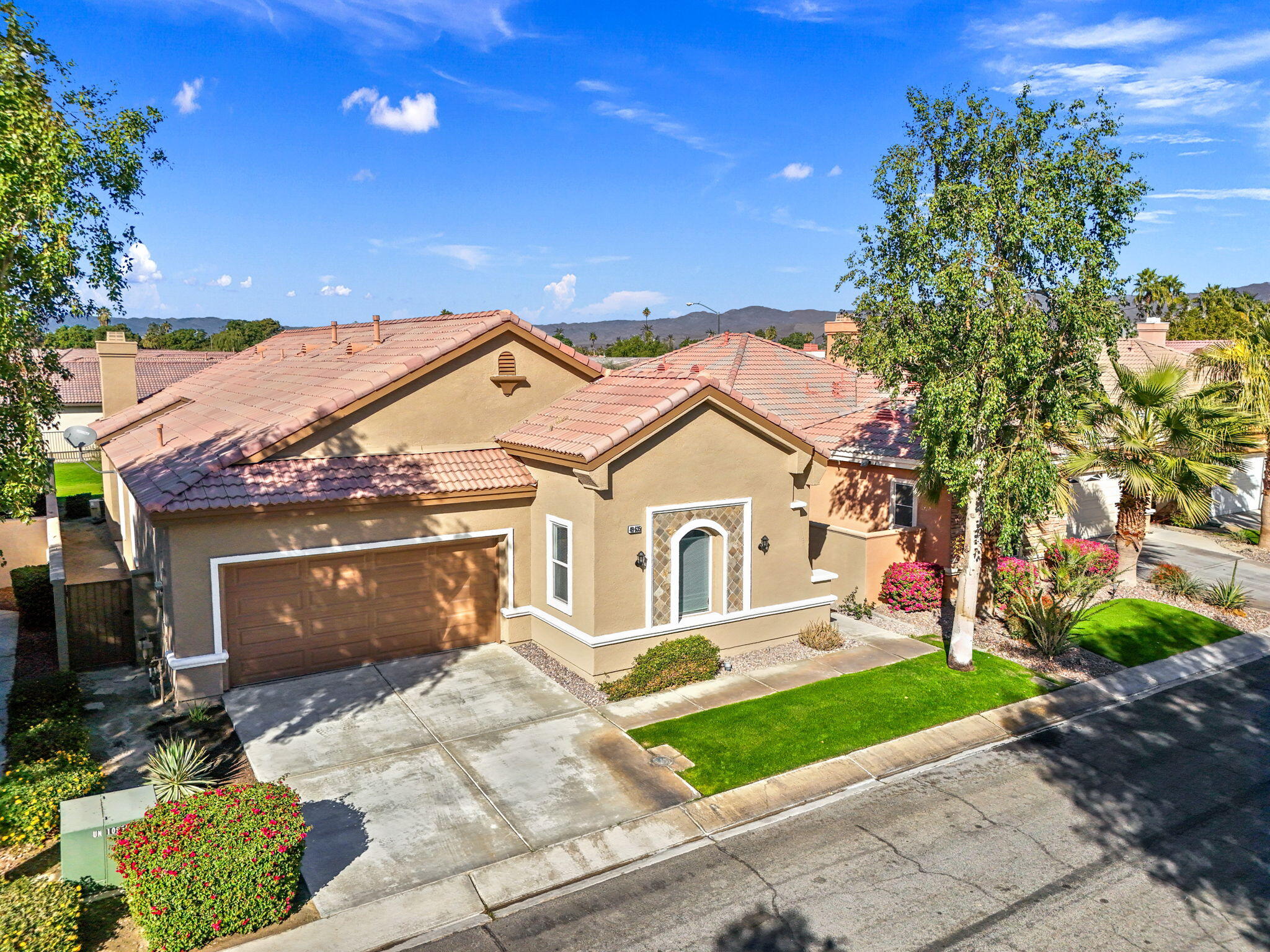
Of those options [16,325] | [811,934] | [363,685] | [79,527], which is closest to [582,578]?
[363,685]

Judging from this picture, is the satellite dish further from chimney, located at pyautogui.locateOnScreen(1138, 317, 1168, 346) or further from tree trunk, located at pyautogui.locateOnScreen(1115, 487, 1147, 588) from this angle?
chimney, located at pyautogui.locateOnScreen(1138, 317, 1168, 346)

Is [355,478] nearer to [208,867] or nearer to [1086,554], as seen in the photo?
[208,867]

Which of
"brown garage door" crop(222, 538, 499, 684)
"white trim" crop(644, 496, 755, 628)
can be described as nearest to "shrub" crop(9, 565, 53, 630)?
"brown garage door" crop(222, 538, 499, 684)

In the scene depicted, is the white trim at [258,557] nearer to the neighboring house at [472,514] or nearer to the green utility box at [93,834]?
the neighboring house at [472,514]

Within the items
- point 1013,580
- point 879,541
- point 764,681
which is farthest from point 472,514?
point 1013,580

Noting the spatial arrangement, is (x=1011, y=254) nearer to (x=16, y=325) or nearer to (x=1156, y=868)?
(x=1156, y=868)

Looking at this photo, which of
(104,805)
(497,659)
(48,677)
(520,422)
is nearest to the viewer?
(104,805)
